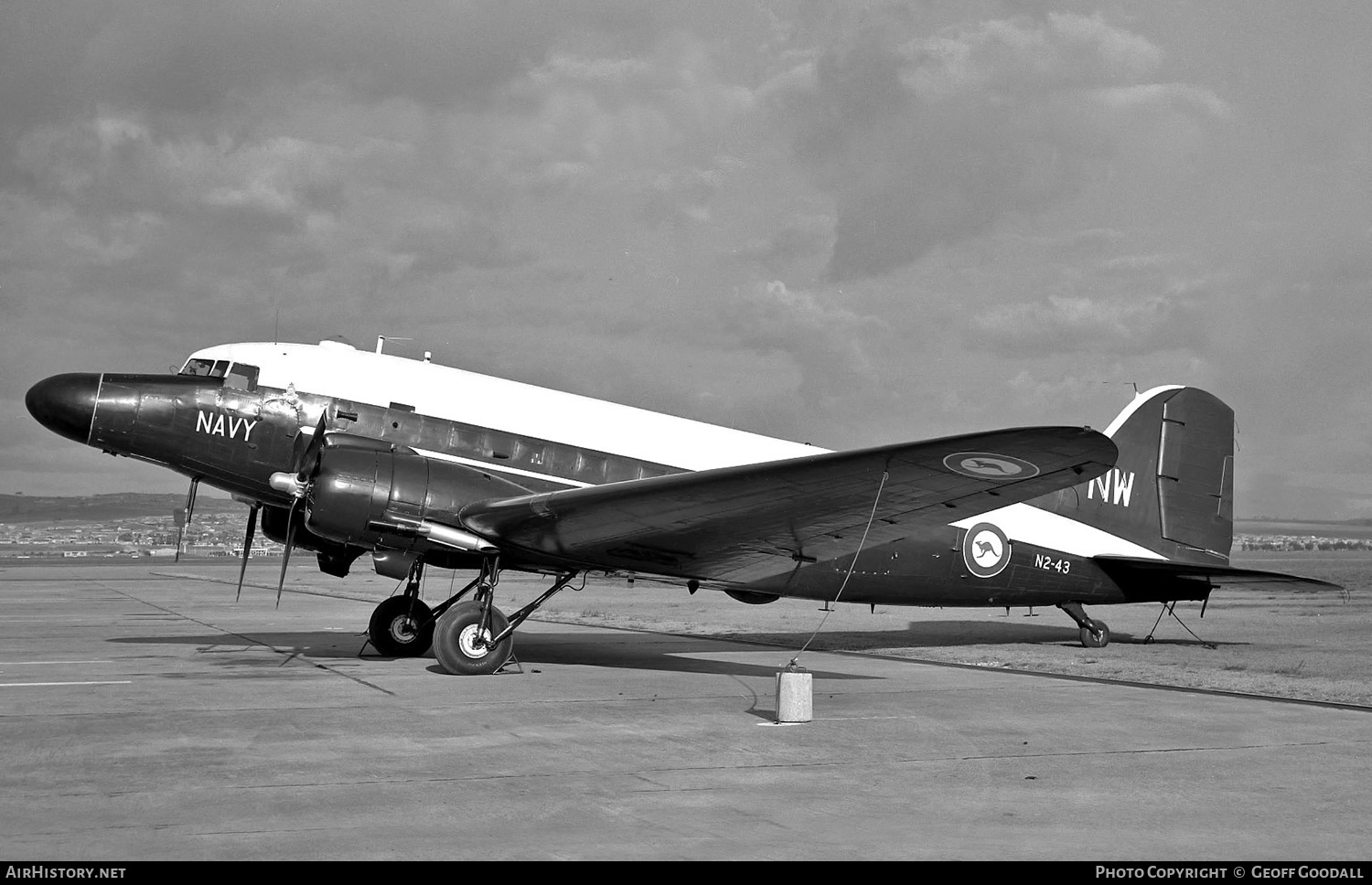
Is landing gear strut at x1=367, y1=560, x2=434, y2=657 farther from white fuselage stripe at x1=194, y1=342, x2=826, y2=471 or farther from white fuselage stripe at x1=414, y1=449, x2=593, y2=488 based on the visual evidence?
white fuselage stripe at x1=194, y1=342, x2=826, y2=471

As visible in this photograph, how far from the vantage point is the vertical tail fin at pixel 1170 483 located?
18172 millimetres

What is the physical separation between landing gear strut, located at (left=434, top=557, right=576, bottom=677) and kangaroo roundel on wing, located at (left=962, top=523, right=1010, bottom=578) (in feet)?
20.9

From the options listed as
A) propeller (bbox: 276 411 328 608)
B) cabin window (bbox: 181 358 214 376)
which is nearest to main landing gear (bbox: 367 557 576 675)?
propeller (bbox: 276 411 328 608)

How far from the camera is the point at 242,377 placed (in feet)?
49.3

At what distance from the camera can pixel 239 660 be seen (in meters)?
14.8

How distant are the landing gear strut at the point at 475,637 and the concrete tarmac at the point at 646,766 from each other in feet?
0.63

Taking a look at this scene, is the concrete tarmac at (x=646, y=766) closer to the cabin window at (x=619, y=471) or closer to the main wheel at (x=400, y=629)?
the main wheel at (x=400, y=629)

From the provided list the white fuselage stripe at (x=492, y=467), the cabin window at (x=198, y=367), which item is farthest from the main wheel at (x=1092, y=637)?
the cabin window at (x=198, y=367)

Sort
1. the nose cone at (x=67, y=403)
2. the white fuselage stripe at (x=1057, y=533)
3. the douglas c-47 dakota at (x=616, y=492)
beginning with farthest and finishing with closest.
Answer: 1. the white fuselage stripe at (x=1057, y=533)
2. the nose cone at (x=67, y=403)
3. the douglas c-47 dakota at (x=616, y=492)

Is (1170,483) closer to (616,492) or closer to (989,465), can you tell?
(989,465)

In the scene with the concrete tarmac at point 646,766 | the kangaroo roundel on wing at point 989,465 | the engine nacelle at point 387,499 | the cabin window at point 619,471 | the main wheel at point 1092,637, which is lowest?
the concrete tarmac at point 646,766

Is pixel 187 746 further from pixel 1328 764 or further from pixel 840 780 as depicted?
pixel 1328 764
